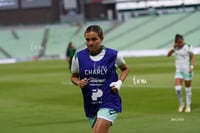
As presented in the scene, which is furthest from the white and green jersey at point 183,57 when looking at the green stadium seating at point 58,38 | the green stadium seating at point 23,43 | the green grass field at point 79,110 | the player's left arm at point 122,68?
the green stadium seating at point 23,43

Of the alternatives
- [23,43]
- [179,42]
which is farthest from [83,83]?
[23,43]

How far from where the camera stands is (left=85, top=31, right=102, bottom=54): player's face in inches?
352

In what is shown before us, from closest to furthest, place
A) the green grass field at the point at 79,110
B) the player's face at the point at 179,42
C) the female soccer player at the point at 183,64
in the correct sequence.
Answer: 1. the green grass field at the point at 79,110
2. the player's face at the point at 179,42
3. the female soccer player at the point at 183,64

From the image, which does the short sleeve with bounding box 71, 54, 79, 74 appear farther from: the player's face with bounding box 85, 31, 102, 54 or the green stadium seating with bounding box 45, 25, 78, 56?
the green stadium seating with bounding box 45, 25, 78, 56

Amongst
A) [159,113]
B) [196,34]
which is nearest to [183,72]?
[159,113]

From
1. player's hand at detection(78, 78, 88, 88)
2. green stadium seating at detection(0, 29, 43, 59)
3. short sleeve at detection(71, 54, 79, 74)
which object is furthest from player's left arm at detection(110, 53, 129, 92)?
green stadium seating at detection(0, 29, 43, 59)

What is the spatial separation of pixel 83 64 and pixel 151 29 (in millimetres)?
76823

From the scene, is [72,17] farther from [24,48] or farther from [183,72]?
[183,72]

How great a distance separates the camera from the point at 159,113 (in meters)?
17.4

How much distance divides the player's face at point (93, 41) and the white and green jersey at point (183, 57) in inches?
347

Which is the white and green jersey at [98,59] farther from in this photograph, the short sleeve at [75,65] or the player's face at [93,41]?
the player's face at [93,41]

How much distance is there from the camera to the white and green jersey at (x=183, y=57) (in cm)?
1764

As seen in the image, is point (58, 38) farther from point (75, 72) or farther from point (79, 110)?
point (75, 72)

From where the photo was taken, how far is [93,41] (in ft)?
29.6
